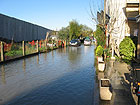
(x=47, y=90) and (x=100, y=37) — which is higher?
(x=100, y=37)

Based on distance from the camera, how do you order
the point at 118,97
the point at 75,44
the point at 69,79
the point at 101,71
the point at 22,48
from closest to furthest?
the point at 118,97, the point at 69,79, the point at 101,71, the point at 22,48, the point at 75,44

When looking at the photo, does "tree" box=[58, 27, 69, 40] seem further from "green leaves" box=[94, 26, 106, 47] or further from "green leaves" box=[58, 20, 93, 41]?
"green leaves" box=[94, 26, 106, 47]

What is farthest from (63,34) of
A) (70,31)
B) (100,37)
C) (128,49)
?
(128,49)

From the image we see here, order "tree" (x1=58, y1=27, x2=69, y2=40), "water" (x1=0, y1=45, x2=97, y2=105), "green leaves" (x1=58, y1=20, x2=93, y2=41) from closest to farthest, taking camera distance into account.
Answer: "water" (x1=0, y1=45, x2=97, y2=105)
"tree" (x1=58, y1=27, x2=69, y2=40)
"green leaves" (x1=58, y1=20, x2=93, y2=41)

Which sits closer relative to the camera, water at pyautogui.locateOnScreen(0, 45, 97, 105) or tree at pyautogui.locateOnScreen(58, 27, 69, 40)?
water at pyautogui.locateOnScreen(0, 45, 97, 105)

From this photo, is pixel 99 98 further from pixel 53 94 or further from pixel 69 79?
pixel 69 79

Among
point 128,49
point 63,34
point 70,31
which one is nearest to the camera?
point 128,49

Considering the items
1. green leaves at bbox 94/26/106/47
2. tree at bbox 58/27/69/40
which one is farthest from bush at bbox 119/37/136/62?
tree at bbox 58/27/69/40

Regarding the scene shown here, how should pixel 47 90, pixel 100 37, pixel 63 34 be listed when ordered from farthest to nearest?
pixel 63 34 < pixel 100 37 < pixel 47 90

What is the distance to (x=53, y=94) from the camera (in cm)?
620

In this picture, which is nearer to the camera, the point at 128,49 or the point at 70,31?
the point at 128,49

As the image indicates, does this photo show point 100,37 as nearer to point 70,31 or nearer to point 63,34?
point 63,34

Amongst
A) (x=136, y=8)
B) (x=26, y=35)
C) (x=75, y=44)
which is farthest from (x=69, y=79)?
(x=75, y=44)

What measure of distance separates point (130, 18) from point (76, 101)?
1148 centimetres
